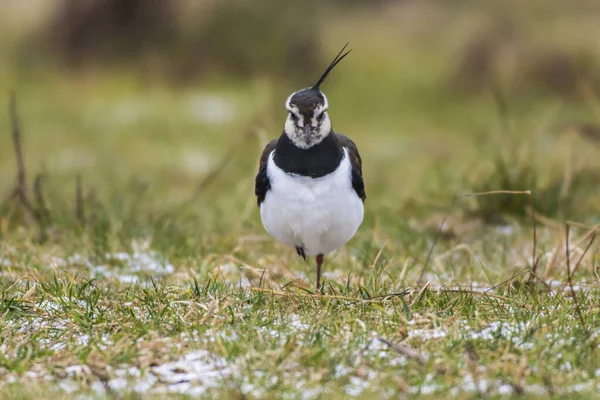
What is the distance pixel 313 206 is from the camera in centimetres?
371

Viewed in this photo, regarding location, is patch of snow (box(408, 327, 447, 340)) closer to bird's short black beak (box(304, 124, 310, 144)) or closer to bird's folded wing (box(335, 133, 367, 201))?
bird's folded wing (box(335, 133, 367, 201))

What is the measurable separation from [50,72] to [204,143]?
356 cm

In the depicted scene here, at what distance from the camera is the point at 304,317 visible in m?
3.40

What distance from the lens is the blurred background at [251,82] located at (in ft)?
29.5

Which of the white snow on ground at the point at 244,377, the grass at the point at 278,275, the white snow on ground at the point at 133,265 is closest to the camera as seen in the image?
the white snow on ground at the point at 244,377

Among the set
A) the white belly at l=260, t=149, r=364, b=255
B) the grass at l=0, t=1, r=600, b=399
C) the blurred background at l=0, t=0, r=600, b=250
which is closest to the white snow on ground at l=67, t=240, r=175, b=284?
the grass at l=0, t=1, r=600, b=399

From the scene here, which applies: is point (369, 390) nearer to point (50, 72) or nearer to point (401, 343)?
point (401, 343)

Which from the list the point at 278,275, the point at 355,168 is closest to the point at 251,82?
the point at 278,275

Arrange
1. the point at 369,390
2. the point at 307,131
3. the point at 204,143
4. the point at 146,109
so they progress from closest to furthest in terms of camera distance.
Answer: the point at 369,390 < the point at 307,131 < the point at 204,143 < the point at 146,109

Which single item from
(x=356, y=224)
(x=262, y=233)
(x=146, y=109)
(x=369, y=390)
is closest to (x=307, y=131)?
(x=356, y=224)

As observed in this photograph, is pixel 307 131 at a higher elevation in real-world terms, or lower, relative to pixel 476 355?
higher

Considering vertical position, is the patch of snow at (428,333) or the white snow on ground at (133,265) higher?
the patch of snow at (428,333)

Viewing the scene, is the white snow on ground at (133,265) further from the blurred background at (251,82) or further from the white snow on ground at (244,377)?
the blurred background at (251,82)

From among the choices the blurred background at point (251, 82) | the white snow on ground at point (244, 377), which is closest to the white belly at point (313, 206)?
the white snow on ground at point (244, 377)
